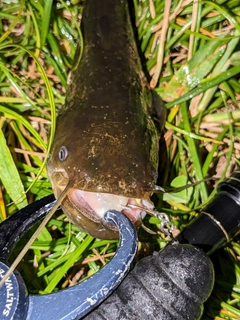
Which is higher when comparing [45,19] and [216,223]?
[45,19]

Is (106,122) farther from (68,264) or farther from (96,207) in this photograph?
(68,264)

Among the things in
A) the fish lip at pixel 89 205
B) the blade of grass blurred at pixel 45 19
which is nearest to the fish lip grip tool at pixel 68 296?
the fish lip at pixel 89 205

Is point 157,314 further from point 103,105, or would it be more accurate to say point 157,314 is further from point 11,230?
point 103,105

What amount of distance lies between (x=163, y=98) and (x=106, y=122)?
533 mm

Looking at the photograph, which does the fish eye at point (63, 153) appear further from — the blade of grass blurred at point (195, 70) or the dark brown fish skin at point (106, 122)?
the blade of grass blurred at point (195, 70)

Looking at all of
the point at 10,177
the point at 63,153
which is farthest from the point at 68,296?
the point at 10,177

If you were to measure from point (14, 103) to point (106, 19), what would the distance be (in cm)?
51

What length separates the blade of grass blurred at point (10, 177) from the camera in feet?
7.00

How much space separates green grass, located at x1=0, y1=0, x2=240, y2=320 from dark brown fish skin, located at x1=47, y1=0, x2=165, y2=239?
5.3 inches

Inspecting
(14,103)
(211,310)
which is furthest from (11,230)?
(211,310)

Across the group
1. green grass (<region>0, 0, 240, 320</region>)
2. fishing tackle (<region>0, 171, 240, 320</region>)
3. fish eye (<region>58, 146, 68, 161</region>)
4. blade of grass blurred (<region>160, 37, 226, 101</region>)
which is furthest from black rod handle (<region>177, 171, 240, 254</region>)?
blade of grass blurred (<region>160, 37, 226, 101</region>)

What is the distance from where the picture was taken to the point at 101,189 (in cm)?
174

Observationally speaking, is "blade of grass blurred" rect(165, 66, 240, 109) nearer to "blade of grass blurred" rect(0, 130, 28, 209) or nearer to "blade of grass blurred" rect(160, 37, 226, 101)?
"blade of grass blurred" rect(160, 37, 226, 101)

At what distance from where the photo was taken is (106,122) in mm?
1906
